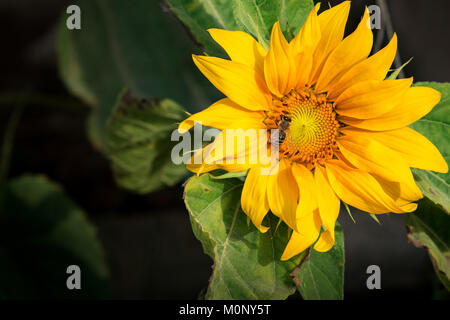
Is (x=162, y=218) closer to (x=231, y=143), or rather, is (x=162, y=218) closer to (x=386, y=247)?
(x=386, y=247)

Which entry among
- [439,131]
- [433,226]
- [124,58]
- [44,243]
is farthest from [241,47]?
[44,243]

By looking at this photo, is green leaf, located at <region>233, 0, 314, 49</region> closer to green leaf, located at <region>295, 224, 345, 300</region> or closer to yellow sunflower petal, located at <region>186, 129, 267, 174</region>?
yellow sunflower petal, located at <region>186, 129, 267, 174</region>

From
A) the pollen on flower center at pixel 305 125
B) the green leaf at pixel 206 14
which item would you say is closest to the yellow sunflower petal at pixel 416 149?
the pollen on flower center at pixel 305 125

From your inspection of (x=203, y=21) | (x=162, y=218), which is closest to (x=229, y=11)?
(x=203, y=21)

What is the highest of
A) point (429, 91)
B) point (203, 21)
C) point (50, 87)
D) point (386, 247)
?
point (50, 87)

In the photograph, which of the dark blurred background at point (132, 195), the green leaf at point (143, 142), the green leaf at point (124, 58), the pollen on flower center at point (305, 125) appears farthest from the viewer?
the dark blurred background at point (132, 195)

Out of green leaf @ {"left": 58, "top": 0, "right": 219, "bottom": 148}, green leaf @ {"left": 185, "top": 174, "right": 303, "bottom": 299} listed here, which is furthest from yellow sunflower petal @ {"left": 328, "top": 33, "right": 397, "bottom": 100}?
green leaf @ {"left": 58, "top": 0, "right": 219, "bottom": 148}

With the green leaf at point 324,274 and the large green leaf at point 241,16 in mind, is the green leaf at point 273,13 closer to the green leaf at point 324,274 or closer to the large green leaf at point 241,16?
the large green leaf at point 241,16
